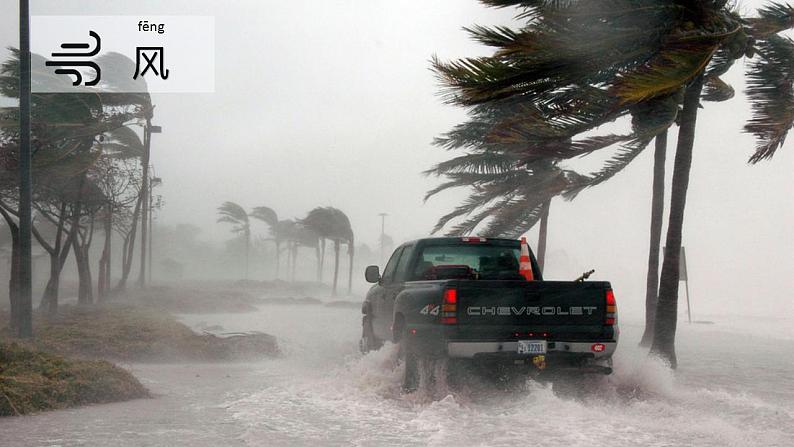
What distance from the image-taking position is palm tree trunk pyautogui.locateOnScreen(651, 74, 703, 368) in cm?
1284

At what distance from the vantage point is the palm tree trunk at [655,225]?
16922mm

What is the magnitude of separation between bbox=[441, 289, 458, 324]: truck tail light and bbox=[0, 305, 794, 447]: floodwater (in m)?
0.83

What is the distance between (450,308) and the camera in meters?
8.57

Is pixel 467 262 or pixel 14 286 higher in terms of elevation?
pixel 467 262

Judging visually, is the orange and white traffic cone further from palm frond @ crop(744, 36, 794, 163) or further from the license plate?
palm frond @ crop(744, 36, 794, 163)

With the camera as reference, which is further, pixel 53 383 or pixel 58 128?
pixel 58 128

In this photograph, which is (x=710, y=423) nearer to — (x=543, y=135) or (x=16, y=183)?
(x=543, y=135)

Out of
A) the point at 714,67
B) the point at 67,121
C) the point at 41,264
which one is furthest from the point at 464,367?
the point at 41,264

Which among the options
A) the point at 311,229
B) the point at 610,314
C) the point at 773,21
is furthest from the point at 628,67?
the point at 311,229

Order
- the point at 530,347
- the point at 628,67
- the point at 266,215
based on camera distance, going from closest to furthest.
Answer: the point at 530,347
the point at 628,67
the point at 266,215

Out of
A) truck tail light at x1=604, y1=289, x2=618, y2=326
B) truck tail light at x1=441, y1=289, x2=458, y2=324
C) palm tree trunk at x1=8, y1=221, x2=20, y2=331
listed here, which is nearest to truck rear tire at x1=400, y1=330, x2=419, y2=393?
truck tail light at x1=441, y1=289, x2=458, y2=324

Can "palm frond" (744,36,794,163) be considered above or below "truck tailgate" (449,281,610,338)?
above

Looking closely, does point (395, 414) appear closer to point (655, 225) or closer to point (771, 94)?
point (771, 94)

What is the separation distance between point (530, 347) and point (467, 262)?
8.75 feet
